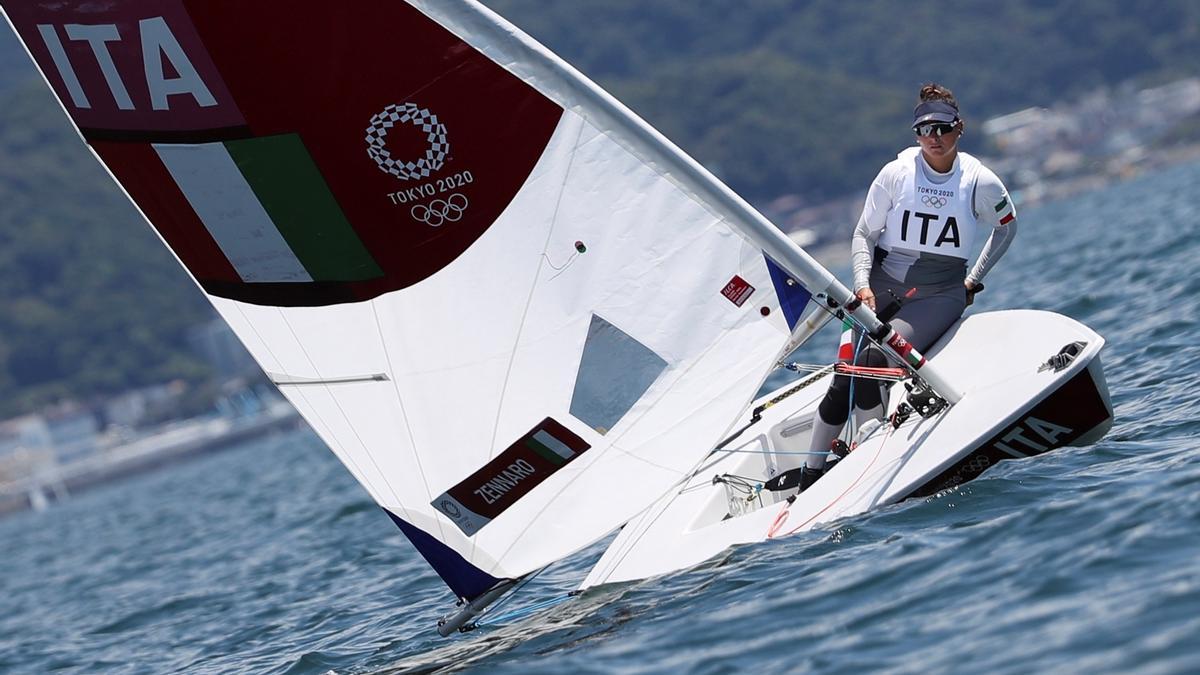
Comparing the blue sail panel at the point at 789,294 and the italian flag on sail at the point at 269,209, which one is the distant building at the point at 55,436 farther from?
the blue sail panel at the point at 789,294

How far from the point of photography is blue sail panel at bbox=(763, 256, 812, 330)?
667cm

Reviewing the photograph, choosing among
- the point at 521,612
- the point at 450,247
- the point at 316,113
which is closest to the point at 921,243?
the point at 450,247

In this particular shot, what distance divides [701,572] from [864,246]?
178cm

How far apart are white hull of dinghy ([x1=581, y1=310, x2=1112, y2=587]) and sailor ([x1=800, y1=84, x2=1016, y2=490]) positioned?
19 cm

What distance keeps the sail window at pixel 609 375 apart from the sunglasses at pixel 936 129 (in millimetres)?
1675

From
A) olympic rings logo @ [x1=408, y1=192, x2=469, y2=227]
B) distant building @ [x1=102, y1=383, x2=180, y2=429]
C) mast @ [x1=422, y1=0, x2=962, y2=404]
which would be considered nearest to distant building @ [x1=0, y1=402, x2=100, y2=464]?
distant building @ [x1=102, y1=383, x2=180, y2=429]

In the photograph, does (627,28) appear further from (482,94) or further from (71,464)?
(482,94)

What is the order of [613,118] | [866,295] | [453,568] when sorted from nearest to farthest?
[613,118]
[453,568]
[866,295]

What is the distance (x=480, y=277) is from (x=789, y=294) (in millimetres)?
1323

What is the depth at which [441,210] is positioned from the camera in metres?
6.69

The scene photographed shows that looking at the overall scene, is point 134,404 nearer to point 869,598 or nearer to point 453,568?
point 453,568

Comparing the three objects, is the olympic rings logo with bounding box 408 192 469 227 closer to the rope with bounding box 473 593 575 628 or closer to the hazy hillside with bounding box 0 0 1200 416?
the rope with bounding box 473 593 575 628

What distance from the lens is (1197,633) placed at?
15.5 feet

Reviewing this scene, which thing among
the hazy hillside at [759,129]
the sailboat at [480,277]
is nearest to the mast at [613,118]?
the sailboat at [480,277]
